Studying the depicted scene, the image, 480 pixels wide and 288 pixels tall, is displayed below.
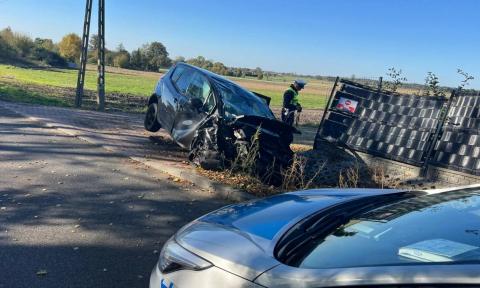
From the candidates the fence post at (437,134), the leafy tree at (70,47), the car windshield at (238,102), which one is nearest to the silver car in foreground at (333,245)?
the fence post at (437,134)

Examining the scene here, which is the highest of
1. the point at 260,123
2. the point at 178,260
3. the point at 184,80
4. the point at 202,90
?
the point at 184,80

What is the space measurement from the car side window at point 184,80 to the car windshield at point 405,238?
26.2 ft

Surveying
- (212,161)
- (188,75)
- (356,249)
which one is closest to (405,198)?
(356,249)

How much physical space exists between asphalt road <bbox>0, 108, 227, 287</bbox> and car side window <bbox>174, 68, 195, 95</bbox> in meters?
2.03

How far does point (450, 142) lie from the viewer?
879cm

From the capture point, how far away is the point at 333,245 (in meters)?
2.38

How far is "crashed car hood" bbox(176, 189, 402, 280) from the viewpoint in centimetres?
227

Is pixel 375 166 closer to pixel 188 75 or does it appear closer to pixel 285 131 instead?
pixel 285 131

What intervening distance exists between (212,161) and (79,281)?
4474mm

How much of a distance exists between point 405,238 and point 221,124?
255 inches

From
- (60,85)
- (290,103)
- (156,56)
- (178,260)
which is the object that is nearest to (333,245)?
(178,260)

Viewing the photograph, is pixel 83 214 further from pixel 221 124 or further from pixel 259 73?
pixel 259 73

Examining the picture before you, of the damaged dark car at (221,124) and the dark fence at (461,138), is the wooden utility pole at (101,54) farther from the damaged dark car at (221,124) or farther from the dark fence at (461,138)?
the dark fence at (461,138)

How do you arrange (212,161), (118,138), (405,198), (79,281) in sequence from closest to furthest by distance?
(405,198)
(79,281)
(212,161)
(118,138)
